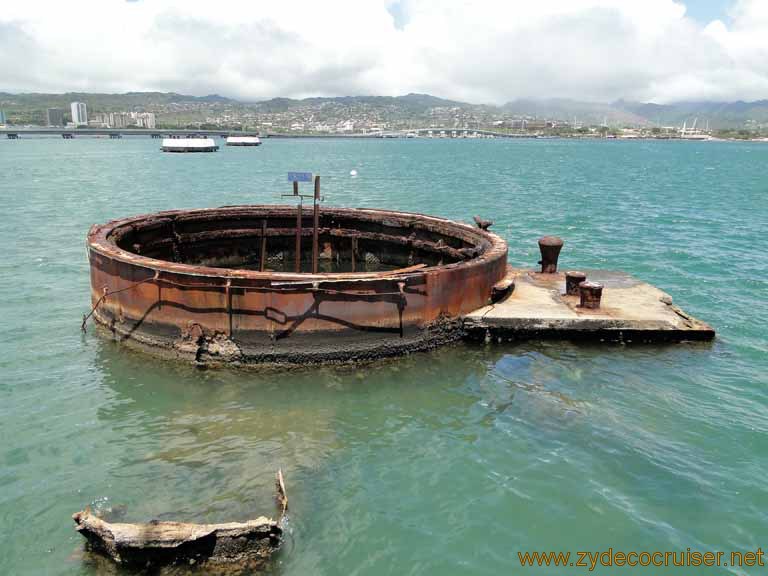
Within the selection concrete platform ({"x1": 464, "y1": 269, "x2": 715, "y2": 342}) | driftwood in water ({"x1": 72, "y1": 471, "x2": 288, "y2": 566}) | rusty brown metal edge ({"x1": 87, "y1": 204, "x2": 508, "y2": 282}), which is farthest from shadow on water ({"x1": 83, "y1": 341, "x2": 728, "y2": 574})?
rusty brown metal edge ({"x1": 87, "y1": 204, "x2": 508, "y2": 282})

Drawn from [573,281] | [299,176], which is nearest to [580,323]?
[573,281]

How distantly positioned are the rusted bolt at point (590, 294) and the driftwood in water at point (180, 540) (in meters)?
9.49

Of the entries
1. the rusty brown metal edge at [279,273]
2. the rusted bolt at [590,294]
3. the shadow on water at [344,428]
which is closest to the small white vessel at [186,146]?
the rusty brown metal edge at [279,273]

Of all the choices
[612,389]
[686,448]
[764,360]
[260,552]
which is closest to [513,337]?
[612,389]

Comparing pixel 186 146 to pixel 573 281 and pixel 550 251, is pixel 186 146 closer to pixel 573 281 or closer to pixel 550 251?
pixel 550 251

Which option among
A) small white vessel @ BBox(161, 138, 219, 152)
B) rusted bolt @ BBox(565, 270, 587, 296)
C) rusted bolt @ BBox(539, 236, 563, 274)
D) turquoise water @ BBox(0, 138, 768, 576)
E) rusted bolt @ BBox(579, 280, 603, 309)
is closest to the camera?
turquoise water @ BBox(0, 138, 768, 576)

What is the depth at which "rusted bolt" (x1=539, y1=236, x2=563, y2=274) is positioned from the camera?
16.5m

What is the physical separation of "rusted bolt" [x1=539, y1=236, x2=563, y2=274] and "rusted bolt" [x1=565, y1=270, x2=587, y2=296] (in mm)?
1944

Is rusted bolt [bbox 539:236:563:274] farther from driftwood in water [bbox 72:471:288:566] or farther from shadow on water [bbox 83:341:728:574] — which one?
driftwood in water [bbox 72:471:288:566]

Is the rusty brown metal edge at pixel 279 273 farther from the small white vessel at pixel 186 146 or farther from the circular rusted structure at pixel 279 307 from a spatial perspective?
the small white vessel at pixel 186 146

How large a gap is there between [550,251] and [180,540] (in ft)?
43.0

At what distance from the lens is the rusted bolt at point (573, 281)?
47.0ft

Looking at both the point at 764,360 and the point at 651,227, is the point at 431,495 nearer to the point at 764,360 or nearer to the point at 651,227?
the point at 764,360

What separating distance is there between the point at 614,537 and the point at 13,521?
7.99 m
